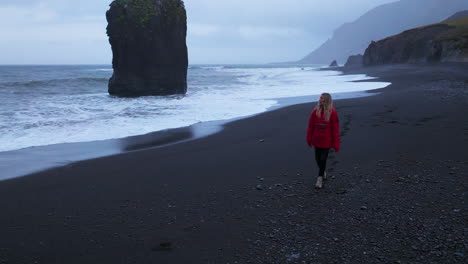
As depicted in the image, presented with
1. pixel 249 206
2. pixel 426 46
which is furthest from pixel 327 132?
pixel 426 46

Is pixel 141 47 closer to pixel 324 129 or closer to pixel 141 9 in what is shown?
pixel 141 9

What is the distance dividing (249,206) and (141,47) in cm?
2516

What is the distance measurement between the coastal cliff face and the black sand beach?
48.7 metres

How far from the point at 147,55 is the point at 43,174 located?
2222cm

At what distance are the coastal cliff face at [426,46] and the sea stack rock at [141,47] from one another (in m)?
39.6

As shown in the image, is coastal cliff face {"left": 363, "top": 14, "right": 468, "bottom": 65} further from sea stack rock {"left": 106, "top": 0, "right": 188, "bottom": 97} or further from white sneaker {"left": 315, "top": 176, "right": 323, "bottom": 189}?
white sneaker {"left": 315, "top": 176, "right": 323, "bottom": 189}

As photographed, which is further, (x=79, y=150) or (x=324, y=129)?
(x=79, y=150)

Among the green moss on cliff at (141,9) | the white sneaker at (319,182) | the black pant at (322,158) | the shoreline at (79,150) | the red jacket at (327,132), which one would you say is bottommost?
the shoreline at (79,150)

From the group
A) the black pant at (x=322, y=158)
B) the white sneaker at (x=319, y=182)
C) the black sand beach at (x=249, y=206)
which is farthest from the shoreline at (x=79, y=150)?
the white sneaker at (x=319, y=182)

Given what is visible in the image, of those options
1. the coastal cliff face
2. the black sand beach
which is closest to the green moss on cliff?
the black sand beach

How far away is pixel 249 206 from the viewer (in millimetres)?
5223

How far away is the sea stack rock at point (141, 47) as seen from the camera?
90.4ft

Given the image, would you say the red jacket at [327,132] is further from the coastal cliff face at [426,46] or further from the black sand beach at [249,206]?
the coastal cliff face at [426,46]

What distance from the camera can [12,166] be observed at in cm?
773
